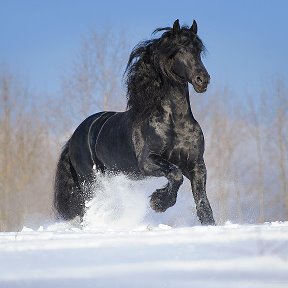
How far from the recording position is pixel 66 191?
8516 millimetres

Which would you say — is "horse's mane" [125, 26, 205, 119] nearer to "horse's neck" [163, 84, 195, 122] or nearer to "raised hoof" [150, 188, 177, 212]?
"horse's neck" [163, 84, 195, 122]

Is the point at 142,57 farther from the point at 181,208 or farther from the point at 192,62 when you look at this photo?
the point at 181,208

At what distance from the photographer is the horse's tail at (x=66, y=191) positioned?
8.33 meters

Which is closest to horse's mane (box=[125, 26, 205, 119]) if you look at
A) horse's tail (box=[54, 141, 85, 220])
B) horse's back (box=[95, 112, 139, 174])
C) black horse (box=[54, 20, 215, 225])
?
black horse (box=[54, 20, 215, 225])

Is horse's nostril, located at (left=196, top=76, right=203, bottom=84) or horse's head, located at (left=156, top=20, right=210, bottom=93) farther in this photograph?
horse's head, located at (left=156, top=20, right=210, bottom=93)

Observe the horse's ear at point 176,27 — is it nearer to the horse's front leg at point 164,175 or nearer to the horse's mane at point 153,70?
the horse's mane at point 153,70

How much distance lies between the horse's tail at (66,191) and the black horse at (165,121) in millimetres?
1189

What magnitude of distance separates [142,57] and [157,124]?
33.0 inches

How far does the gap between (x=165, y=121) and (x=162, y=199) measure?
33.3 inches

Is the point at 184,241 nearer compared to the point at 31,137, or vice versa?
the point at 184,241

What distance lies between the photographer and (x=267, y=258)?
2738 mm

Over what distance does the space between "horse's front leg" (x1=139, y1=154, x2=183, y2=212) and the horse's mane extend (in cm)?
58

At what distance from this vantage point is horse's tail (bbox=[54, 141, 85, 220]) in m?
8.33

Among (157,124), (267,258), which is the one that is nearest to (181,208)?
(157,124)
